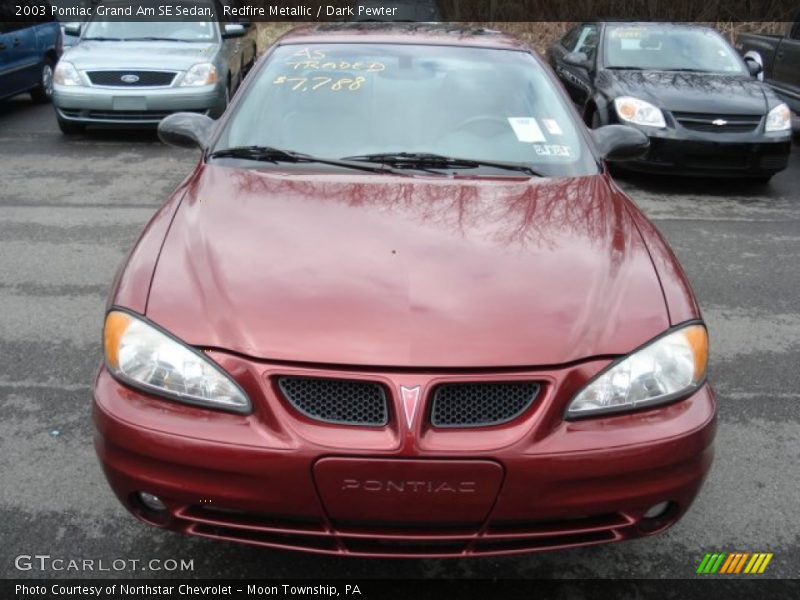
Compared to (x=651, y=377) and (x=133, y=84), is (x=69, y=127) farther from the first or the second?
(x=651, y=377)

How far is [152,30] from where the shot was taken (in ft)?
30.9

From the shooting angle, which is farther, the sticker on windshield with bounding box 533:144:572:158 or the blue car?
the blue car

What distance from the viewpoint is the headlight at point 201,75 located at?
28.0 feet

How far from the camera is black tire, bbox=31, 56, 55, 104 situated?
1093 cm

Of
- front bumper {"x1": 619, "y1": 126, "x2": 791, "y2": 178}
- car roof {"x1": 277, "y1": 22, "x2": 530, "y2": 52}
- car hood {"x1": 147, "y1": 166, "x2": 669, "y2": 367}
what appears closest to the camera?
car hood {"x1": 147, "y1": 166, "x2": 669, "y2": 367}

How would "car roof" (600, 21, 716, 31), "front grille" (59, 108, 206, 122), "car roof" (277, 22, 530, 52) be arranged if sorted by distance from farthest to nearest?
"car roof" (600, 21, 716, 31), "front grille" (59, 108, 206, 122), "car roof" (277, 22, 530, 52)

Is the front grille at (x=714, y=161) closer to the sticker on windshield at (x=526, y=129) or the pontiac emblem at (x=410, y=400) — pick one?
the sticker on windshield at (x=526, y=129)

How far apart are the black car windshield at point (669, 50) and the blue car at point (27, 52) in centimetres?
708

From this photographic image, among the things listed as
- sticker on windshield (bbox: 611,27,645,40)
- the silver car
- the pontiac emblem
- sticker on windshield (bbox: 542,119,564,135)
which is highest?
sticker on windshield (bbox: 542,119,564,135)

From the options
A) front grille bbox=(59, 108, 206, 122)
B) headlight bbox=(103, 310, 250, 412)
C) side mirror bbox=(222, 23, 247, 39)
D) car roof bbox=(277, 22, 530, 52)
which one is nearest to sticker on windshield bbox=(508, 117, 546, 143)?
car roof bbox=(277, 22, 530, 52)

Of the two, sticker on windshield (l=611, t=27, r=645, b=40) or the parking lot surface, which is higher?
sticker on windshield (l=611, t=27, r=645, b=40)

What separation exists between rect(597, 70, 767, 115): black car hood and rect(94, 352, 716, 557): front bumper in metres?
5.77

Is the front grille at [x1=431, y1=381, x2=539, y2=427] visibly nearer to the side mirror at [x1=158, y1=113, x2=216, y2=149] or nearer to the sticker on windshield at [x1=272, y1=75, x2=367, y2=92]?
the sticker on windshield at [x1=272, y1=75, x2=367, y2=92]

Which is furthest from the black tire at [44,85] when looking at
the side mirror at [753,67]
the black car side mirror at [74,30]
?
the side mirror at [753,67]
